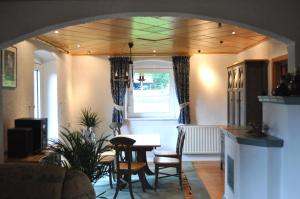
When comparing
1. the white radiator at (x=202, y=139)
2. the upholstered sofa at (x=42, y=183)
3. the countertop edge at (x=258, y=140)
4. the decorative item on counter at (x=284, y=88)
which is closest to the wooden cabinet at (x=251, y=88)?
the white radiator at (x=202, y=139)

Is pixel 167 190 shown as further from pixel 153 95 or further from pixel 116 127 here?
pixel 153 95

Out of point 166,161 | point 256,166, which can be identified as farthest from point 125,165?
point 256,166

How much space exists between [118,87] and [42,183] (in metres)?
5.28

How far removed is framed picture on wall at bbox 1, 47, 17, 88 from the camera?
4.08m

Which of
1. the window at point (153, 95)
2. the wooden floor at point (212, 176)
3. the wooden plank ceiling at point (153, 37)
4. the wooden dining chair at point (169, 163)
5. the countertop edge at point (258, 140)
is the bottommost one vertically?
the wooden floor at point (212, 176)

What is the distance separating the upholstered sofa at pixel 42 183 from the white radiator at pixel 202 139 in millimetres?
5262

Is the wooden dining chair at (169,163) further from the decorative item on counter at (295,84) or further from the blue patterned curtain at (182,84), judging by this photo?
the decorative item on counter at (295,84)

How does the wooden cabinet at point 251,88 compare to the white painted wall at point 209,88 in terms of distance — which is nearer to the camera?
the wooden cabinet at point 251,88

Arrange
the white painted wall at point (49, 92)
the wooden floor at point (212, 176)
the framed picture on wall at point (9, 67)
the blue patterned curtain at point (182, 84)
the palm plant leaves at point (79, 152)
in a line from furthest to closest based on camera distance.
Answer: the blue patterned curtain at point (182, 84)
the white painted wall at point (49, 92)
the wooden floor at point (212, 176)
the framed picture on wall at point (9, 67)
the palm plant leaves at point (79, 152)

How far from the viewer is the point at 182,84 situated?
25.0 ft

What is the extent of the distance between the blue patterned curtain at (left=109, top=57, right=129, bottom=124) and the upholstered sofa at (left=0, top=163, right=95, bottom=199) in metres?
5.06

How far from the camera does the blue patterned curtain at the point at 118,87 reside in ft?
25.0

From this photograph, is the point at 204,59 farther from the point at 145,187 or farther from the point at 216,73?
the point at 145,187

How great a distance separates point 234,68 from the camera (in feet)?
21.2
